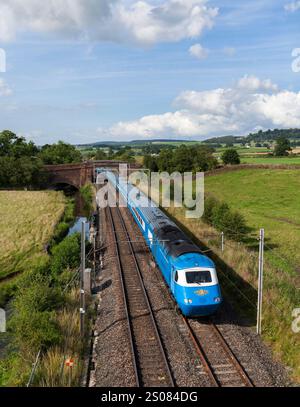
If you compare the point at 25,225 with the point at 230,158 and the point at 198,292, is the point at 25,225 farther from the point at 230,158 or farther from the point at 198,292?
the point at 230,158

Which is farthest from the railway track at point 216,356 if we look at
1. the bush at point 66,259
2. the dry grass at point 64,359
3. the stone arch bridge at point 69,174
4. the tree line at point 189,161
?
the tree line at point 189,161

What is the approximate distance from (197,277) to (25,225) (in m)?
34.6

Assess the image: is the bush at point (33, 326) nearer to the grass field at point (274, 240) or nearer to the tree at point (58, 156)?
the grass field at point (274, 240)

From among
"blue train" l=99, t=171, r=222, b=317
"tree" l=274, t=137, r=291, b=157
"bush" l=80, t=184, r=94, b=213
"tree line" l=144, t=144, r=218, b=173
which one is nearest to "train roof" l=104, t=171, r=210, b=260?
"blue train" l=99, t=171, r=222, b=317

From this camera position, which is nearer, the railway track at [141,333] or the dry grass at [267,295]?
the railway track at [141,333]

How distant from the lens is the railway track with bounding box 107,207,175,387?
1461cm

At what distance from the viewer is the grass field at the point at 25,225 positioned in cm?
3575

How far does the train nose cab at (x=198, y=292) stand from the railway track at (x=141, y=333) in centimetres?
186

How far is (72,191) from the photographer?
9850 cm

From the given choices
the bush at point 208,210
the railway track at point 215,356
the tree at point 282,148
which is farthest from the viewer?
the tree at point 282,148

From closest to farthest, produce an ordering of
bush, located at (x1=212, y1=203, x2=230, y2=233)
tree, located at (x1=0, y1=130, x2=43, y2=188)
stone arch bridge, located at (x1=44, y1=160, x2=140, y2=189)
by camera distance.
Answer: bush, located at (x1=212, y1=203, x2=230, y2=233) → tree, located at (x1=0, y1=130, x2=43, y2=188) → stone arch bridge, located at (x1=44, y1=160, x2=140, y2=189)

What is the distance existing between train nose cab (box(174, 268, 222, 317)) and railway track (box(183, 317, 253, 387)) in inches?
30.4

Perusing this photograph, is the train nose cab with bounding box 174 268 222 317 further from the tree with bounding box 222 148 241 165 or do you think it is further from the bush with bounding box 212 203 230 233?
the tree with bounding box 222 148 241 165

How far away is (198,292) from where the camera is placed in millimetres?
17984
